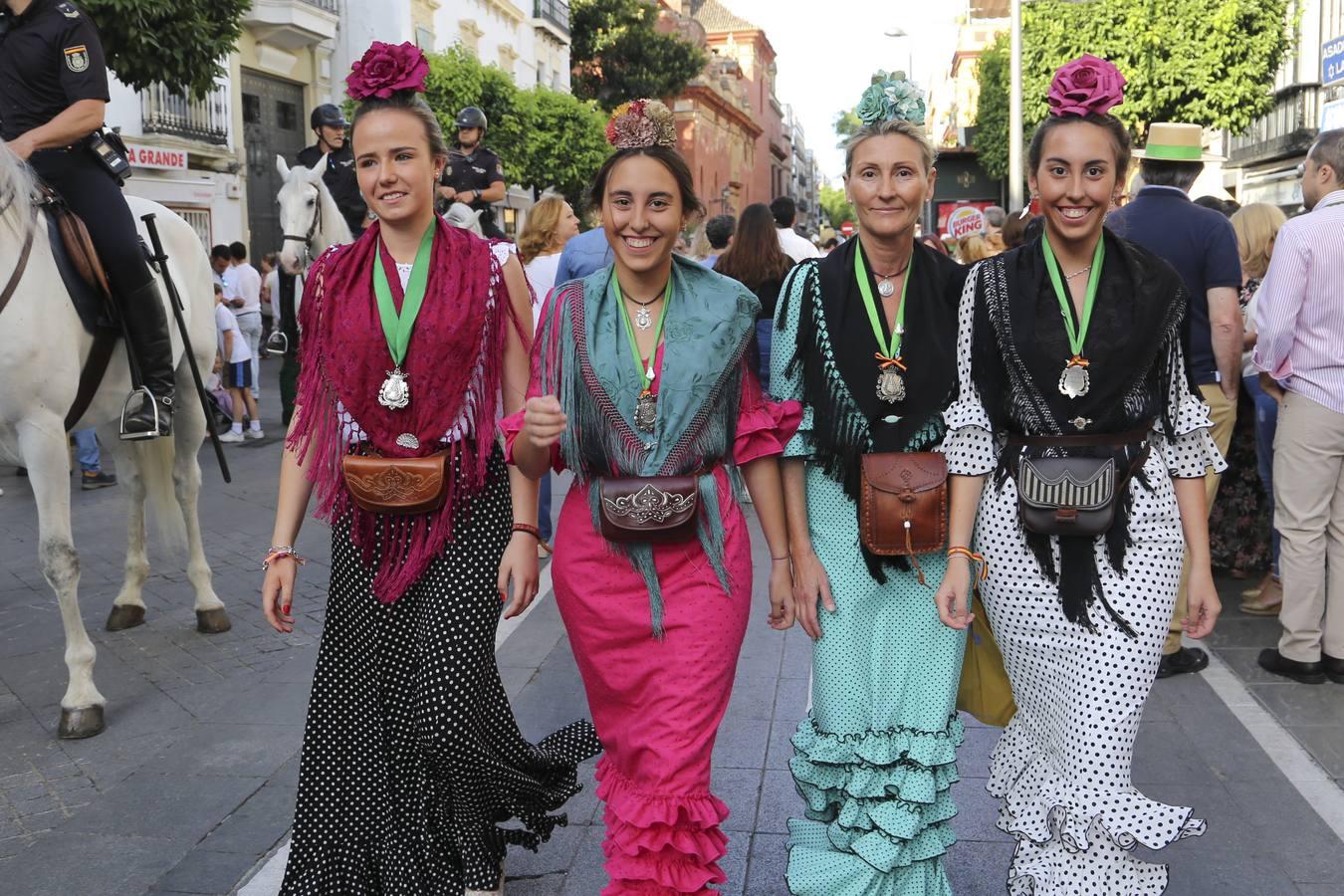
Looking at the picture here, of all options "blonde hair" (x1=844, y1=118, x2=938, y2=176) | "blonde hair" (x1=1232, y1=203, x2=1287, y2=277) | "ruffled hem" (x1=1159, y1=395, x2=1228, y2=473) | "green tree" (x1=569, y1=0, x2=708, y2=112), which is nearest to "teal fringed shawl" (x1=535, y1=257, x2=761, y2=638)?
"blonde hair" (x1=844, y1=118, x2=938, y2=176)

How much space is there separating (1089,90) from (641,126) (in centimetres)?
115

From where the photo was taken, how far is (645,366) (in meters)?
3.31

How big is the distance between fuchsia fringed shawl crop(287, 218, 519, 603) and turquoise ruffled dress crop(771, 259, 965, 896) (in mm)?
813

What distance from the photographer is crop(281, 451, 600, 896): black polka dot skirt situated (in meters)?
3.46

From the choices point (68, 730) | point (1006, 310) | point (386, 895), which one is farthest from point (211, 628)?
point (1006, 310)

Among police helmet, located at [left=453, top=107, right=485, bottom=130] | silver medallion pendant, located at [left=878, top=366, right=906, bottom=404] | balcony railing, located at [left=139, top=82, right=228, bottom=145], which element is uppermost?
balcony railing, located at [left=139, top=82, right=228, bottom=145]

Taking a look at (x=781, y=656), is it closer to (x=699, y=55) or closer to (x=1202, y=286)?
(x=1202, y=286)

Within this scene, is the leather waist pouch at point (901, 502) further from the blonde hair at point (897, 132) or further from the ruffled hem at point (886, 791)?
the blonde hair at point (897, 132)

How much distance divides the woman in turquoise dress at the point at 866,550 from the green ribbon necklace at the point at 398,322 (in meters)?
0.99

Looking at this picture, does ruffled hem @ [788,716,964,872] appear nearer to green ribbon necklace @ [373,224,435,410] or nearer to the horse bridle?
green ribbon necklace @ [373,224,435,410]

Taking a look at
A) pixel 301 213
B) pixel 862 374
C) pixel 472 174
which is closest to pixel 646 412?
pixel 862 374

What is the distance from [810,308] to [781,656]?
3.05 m

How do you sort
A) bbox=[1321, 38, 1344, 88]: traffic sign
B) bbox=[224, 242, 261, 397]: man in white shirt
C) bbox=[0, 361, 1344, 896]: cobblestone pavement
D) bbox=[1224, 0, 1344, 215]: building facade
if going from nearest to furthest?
bbox=[0, 361, 1344, 896]: cobblestone pavement, bbox=[1321, 38, 1344, 88]: traffic sign, bbox=[224, 242, 261, 397]: man in white shirt, bbox=[1224, 0, 1344, 215]: building facade

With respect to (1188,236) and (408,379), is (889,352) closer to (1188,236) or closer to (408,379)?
(408,379)
